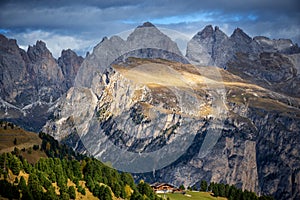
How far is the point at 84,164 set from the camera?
142500 mm

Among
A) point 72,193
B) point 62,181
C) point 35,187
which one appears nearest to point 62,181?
point 62,181

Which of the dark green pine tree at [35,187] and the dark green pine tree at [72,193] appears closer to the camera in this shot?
the dark green pine tree at [35,187]

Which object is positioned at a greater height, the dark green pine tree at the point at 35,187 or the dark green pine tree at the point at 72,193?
the dark green pine tree at the point at 35,187

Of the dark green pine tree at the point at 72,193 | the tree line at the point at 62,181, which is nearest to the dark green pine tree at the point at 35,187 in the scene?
the tree line at the point at 62,181

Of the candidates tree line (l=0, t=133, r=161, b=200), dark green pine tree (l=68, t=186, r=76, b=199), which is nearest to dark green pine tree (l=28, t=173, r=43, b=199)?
tree line (l=0, t=133, r=161, b=200)

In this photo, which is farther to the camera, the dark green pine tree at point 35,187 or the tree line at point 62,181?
the tree line at point 62,181

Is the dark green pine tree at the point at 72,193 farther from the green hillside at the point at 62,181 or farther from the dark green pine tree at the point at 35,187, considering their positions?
the dark green pine tree at the point at 35,187

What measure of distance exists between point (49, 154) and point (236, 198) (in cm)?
6357

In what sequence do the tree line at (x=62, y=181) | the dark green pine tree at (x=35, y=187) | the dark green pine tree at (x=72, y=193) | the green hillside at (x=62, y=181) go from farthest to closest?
the dark green pine tree at (x=72, y=193) → the green hillside at (x=62, y=181) → the tree line at (x=62, y=181) → the dark green pine tree at (x=35, y=187)

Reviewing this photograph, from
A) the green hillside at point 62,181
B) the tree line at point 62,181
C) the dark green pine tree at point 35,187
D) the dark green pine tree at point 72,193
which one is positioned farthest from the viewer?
the dark green pine tree at point 72,193

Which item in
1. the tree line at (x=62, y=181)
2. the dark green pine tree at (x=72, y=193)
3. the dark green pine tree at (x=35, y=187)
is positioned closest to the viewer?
the dark green pine tree at (x=35, y=187)

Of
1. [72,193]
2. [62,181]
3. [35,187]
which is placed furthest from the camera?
[62,181]

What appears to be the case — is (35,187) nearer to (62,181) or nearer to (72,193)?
(72,193)

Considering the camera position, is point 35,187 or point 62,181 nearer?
point 35,187
